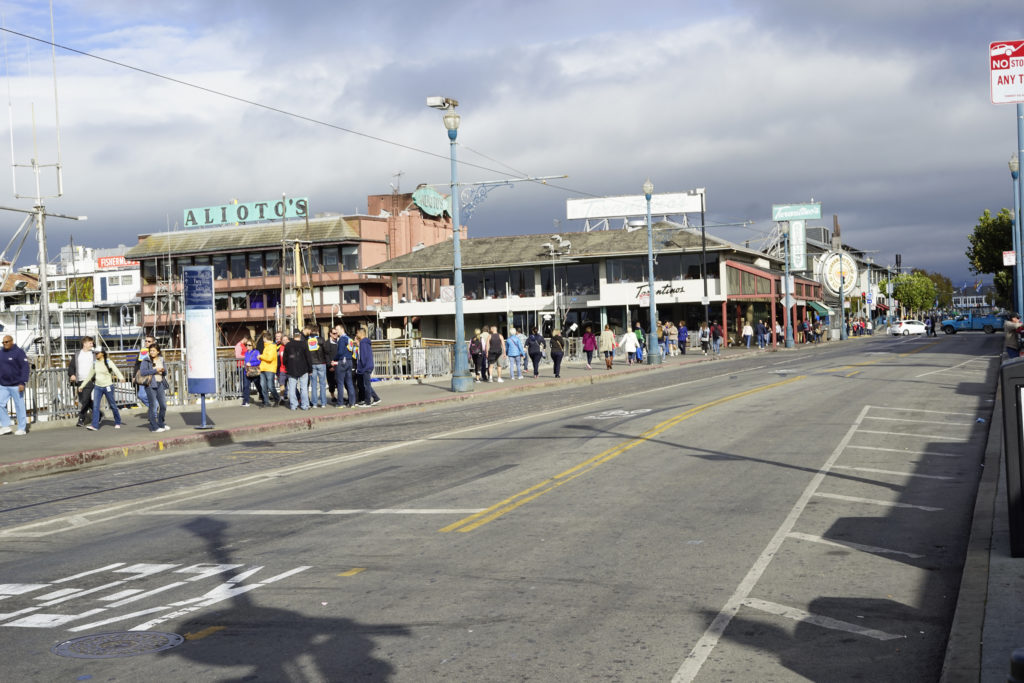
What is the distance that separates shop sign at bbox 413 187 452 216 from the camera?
88375 mm

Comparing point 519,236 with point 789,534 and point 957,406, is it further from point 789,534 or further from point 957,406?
point 789,534

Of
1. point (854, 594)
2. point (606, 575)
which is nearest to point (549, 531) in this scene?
point (606, 575)

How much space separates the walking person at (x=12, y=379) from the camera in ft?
61.7

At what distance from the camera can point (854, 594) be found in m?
7.05

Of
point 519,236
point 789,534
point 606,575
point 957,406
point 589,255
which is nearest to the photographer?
point 606,575

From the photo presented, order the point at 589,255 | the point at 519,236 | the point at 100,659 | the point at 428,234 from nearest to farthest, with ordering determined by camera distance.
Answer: the point at 100,659, the point at 589,255, the point at 519,236, the point at 428,234

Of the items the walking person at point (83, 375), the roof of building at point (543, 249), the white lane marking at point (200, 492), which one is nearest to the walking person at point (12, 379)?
the walking person at point (83, 375)

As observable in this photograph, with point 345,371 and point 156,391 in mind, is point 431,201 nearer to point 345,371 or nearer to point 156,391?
point 345,371

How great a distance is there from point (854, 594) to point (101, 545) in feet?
21.1

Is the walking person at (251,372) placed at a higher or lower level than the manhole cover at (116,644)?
higher

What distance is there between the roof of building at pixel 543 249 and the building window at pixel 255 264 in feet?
60.1

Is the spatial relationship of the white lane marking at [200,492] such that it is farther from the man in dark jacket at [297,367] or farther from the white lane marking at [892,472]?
the white lane marking at [892,472]

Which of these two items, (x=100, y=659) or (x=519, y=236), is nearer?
(x=100, y=659)

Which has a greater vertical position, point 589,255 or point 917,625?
point 589,255
